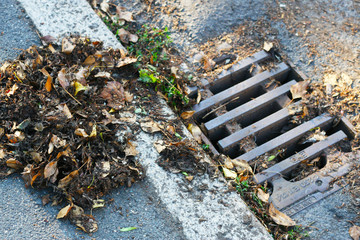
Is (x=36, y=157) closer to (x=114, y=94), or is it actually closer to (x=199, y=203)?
(x=114, y=94)

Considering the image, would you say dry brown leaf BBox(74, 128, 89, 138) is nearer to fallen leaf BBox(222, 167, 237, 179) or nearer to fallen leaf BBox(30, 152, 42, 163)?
fallen leaf BBox(30, 152, 42, 163)

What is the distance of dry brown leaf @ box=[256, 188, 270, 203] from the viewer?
2.10 metres

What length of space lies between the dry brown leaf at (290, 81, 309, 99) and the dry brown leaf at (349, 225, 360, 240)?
2.96 feet

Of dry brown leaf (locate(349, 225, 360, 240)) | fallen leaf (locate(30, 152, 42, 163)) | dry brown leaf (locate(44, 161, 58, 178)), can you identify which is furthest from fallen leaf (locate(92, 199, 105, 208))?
dry brown leaf (locate(349, 225, 360, 240))

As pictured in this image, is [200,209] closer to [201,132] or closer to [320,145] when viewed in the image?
[201,132]

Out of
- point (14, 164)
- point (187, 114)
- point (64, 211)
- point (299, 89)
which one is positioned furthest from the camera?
point (299, 89)

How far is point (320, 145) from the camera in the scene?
2336 mm

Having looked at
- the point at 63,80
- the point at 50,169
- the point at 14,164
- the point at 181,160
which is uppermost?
the point at 63,80

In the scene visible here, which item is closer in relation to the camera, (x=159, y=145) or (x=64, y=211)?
(x=64, y=211)

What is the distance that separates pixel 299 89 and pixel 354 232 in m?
0.98

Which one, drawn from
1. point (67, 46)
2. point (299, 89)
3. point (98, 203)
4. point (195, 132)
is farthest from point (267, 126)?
point (67, 46)

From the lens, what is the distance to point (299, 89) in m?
2.51

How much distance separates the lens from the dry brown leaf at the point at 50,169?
6.20ft

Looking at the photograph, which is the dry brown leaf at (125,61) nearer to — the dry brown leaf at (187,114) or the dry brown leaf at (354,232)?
the dry brown leaf at (187,114)
